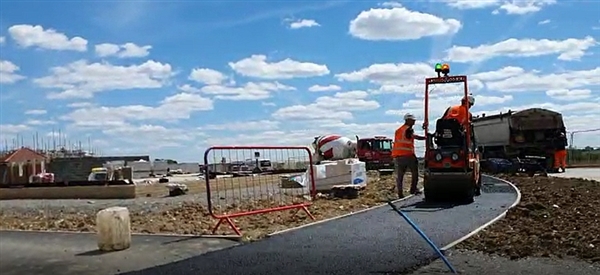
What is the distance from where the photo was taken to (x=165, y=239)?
11.9 m

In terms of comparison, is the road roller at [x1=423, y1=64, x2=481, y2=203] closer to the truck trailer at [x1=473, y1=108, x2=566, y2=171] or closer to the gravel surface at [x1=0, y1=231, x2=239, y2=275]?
the gravel surface at [x1=0, y1=231, x2=239, y2=275]

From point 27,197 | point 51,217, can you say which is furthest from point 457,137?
point 27,197

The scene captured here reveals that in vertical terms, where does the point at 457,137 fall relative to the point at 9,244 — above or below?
above

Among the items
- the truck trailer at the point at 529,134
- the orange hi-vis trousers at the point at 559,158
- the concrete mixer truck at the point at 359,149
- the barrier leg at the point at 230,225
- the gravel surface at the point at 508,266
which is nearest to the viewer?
the gravel surface at the point at 508,266

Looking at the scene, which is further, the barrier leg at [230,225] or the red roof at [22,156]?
the red roof at [22,156]

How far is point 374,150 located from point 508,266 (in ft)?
117

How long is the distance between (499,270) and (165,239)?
5962 mm

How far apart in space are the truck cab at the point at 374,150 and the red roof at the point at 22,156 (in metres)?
23.9

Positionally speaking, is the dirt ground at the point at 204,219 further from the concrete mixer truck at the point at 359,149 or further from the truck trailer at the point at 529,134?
the concrete mixer truck at the point at 359,149

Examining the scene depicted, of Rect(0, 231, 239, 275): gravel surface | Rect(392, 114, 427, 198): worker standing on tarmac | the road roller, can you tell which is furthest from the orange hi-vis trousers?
Rect(0, 231, 239, 275): gravel surface

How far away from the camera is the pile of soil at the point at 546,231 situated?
8.89m

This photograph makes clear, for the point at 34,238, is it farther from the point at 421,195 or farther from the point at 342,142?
the point at 342,142

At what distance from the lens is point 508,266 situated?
8172mm

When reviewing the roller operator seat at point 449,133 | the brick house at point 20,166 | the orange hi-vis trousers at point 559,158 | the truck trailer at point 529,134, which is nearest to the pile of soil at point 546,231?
the roller operator seat at point 449,133
